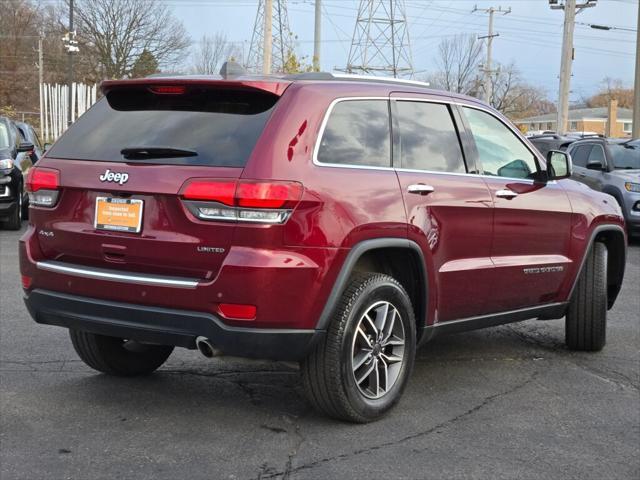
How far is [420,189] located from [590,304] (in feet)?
7.19

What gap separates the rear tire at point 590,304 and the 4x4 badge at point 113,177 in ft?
11.5

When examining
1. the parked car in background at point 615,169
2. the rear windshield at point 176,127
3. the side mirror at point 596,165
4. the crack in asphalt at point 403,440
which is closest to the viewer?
the crack in asphalt at point 403,440

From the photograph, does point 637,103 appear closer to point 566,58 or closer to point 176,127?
point 566,58

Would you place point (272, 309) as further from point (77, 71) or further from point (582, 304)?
point (77, 71)

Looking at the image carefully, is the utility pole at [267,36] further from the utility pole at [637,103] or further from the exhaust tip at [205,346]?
the exhaust tip at [205,346]

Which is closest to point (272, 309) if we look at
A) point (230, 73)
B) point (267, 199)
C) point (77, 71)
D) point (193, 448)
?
point (267, 199)

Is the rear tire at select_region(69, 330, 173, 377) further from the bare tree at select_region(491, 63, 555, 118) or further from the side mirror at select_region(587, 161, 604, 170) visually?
the bare tree at select_region(491, 63, 555, 118)

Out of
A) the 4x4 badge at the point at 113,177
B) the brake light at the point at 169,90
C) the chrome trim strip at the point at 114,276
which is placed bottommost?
the chrome trim strip at the point at 114,276

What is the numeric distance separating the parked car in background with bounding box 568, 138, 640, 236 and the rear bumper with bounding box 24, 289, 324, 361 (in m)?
9.61

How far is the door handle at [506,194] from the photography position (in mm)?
4912

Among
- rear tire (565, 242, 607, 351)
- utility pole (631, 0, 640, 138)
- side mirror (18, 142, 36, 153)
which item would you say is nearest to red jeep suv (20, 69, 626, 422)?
rear tire (565, 242, 607, 351)

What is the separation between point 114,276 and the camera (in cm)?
382

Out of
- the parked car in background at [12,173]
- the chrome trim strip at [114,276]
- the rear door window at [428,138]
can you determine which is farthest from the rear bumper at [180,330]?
the parked car in background at [12,173]

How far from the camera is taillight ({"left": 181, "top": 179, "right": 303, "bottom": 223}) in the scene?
3561mm
